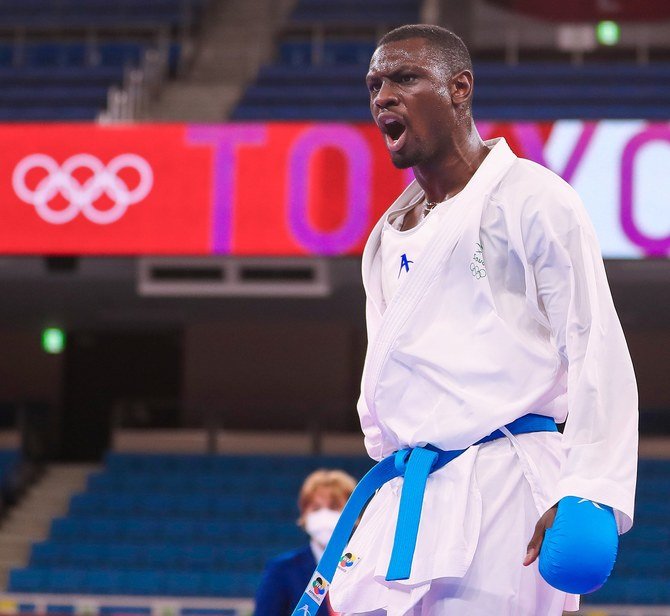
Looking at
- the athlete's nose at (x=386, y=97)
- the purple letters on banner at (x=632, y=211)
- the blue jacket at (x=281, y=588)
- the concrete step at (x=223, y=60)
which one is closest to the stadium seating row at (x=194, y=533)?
the purple letters on banner at (x=632, y=211)

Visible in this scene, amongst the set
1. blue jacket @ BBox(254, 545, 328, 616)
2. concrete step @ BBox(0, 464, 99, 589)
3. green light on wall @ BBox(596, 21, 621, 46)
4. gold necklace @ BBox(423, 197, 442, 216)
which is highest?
green light on wall @ BBox(596, 21, 621, 46)

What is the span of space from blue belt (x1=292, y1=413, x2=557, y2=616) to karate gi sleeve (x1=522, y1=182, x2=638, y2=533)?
0.14 meters

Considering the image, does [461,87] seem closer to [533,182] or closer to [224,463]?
[533,182]

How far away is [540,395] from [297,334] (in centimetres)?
1318

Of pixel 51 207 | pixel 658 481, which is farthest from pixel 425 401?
pixel 658 481

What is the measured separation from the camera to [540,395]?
1.66 metres

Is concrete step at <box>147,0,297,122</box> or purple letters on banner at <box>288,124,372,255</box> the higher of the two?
concrete step at <box>147,0,297,122</box>

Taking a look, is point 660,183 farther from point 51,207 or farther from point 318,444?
point 318,444

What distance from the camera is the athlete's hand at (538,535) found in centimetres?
153

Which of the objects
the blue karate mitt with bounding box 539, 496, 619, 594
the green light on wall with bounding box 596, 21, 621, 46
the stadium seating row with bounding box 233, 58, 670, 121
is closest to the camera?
the blue karate mitt with bounding box 539, 496, 619, 594

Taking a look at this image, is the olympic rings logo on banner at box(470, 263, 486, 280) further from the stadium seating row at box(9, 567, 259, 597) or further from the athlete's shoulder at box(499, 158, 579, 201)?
the stadium seating row at box(9, 567, 259, 597)

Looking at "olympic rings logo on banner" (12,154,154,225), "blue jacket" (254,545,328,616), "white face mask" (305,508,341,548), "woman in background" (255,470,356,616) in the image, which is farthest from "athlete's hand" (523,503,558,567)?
"olympic rings logo on banner" (12,154,154,225)

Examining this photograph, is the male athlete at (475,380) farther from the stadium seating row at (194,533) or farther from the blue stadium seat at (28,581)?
the blue stadium seat at (28,581)

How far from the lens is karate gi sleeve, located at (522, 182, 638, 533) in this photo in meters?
1.53
